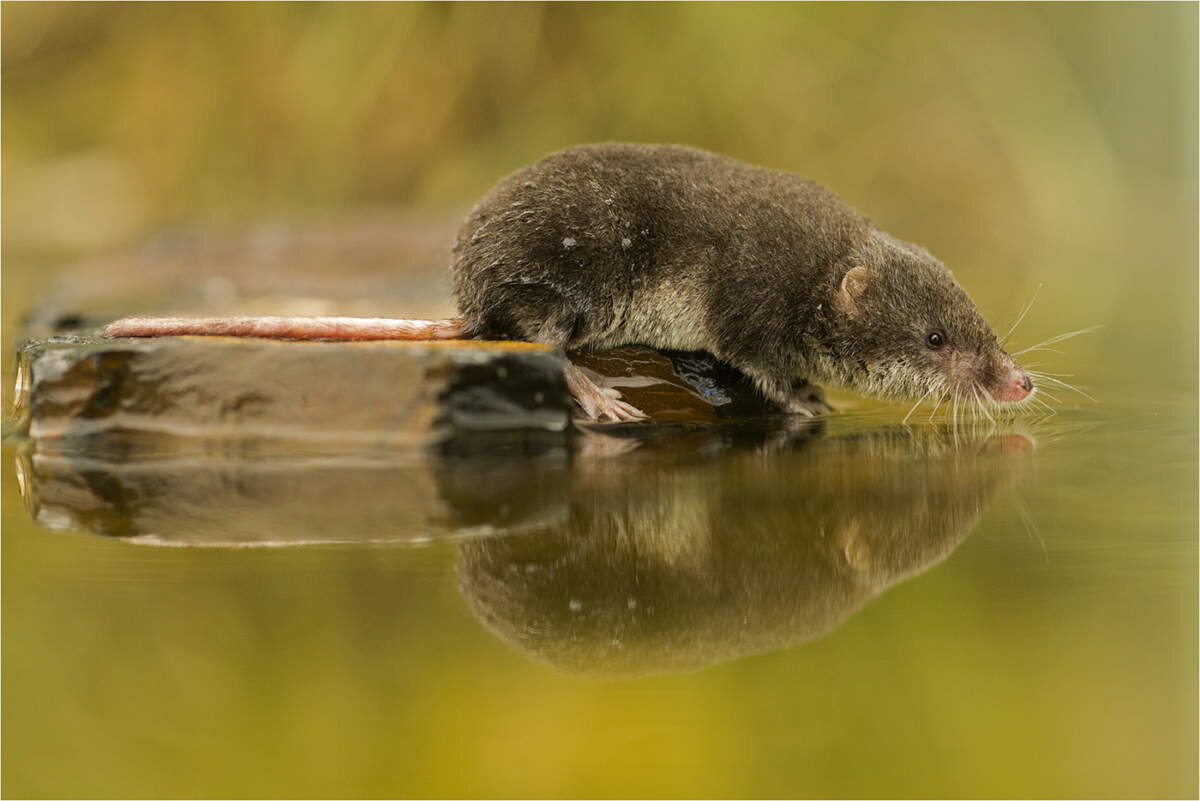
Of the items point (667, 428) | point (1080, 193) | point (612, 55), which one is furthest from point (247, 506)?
point (1080, 193)

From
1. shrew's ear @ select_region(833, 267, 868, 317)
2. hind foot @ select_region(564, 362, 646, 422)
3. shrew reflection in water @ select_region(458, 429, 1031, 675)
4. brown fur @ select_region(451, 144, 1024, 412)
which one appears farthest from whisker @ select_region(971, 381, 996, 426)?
hind foot @ select_region(564, 362, 646, 422)

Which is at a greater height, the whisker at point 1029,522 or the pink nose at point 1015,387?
the pink nose at point 1015,387

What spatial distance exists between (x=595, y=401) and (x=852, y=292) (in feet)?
3.02

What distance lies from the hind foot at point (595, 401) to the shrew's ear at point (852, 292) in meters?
0.75

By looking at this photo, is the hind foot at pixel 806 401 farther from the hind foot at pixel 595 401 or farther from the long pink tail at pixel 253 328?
the long pink tail at pixel 253 328

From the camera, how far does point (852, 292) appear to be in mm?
4301

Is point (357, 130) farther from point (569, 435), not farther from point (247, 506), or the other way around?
point (247, 506)

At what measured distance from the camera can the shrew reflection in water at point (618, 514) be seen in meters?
2.33

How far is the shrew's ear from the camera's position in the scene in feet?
14.0

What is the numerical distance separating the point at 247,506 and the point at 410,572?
27.3 inches

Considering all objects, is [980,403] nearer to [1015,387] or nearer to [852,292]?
[1015,387]

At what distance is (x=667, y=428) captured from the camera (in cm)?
413

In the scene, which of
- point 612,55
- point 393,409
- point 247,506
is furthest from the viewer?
point 612,55

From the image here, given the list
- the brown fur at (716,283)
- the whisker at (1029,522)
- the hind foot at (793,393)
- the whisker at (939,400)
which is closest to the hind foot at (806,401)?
the hind foot at (793,393)
